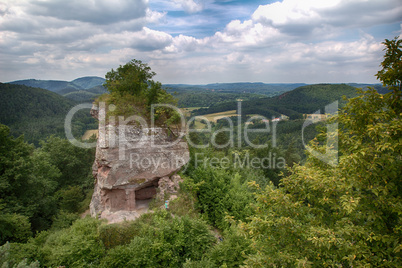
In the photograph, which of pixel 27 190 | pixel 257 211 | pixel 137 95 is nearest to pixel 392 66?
pixel 257 211

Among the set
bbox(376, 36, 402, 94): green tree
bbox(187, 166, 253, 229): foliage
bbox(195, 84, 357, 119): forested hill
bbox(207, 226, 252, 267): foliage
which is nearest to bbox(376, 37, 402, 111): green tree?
bbox(376, 36, 402, 94): green tree

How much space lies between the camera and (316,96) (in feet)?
428

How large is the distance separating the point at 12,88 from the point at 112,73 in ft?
423

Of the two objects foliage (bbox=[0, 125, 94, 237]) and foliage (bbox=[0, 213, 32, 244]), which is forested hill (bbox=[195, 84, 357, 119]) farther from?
foliage (bbox=[0, 213, 32, 244])

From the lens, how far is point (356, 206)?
5.37 meters

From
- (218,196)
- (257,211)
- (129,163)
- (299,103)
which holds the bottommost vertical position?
(218,196)

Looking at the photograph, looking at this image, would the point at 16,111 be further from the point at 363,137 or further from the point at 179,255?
the point at 363,137

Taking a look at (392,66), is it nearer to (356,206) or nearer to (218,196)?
(356,206)

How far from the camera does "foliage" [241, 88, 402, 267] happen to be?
5.11 metres

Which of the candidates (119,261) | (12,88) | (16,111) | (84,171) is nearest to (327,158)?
(119,261)

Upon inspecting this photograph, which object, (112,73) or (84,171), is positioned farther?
(84,171)

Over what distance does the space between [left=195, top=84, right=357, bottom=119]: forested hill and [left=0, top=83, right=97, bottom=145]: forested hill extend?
6331cm

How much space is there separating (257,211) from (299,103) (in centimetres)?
13443

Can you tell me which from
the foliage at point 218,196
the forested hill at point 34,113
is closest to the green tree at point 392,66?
the foliage at point 218,196
